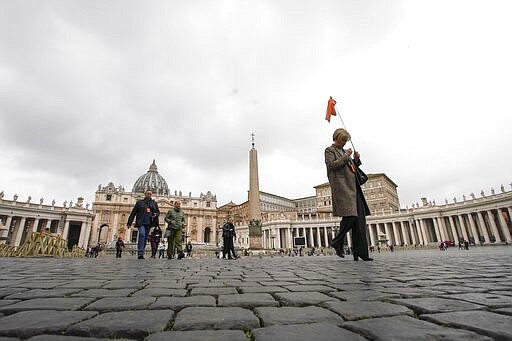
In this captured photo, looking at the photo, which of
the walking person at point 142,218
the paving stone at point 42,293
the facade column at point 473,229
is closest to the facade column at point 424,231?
the facade column at point 473,229

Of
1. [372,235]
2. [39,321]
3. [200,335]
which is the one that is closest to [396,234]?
[372,235]

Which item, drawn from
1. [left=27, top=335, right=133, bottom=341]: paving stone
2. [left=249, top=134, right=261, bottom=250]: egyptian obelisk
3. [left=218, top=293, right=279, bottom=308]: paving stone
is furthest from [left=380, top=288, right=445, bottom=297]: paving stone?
[left=249, top=134, right=261, bottom=250]: egyptian obelisk

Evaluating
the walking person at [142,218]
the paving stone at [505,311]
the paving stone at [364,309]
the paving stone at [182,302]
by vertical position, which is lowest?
the paving stone at [505,311]

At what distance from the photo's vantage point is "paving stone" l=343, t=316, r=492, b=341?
1.14 metres

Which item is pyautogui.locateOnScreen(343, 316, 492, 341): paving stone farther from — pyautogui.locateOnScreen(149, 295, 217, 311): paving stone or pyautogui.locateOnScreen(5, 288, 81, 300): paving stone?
pyautogui.locateOnScreen(5, 288, 81, 300): paving stone

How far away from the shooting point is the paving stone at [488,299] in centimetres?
181

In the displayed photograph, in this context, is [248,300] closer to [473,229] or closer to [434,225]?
[473,229]

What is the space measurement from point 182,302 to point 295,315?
903 millimetres

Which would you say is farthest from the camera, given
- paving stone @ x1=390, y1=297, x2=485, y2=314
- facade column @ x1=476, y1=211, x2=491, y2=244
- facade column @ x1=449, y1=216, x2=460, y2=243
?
facade column @ x1=449, y1=216, x2=460, y2=243

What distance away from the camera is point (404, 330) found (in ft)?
4.16

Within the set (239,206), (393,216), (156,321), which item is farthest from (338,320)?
(239,206)

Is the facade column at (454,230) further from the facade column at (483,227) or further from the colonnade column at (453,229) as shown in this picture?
the facade column at (483,227)

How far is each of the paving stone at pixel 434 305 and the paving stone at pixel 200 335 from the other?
1.16 m

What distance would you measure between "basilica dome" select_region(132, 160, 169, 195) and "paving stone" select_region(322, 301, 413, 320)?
94697mm
